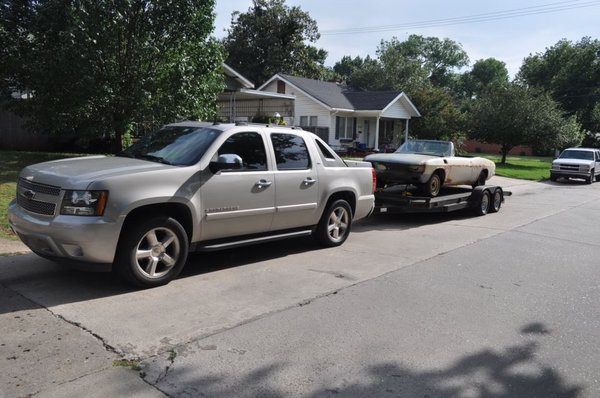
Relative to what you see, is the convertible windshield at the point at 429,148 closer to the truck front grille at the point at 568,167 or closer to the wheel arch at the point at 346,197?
the wheel arch at the point at 346,197

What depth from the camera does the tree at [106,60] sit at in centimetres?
1288

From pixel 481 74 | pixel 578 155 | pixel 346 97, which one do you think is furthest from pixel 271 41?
pixel 481 74

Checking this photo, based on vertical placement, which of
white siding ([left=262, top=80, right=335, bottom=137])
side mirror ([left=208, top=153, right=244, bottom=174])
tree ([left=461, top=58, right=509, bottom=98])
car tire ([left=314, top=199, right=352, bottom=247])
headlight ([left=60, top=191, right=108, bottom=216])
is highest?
tree ([left=461, top=58, right=509, bottom=98])

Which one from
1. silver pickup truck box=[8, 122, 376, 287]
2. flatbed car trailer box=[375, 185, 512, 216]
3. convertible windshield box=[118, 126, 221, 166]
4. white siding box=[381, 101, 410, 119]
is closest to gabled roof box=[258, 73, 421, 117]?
white siding box=[381, 101, 410, 119]

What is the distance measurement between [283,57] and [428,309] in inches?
1840

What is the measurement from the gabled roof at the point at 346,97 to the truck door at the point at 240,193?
86.3ft

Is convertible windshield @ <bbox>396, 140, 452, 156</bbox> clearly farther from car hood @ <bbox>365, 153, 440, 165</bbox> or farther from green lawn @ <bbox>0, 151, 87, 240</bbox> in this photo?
green lawn @ <bbox>0, 151, 87, 240</bbox>

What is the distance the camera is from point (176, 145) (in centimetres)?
658

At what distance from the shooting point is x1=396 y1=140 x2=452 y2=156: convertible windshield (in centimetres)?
1241

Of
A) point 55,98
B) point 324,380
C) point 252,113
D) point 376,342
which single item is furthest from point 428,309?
point 252,113

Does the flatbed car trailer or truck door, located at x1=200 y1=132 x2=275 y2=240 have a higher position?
truck door, located at x1=200 y1=132 x2=275 y2=240

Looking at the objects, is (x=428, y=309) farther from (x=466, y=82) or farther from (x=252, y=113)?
(x=466, y=82)

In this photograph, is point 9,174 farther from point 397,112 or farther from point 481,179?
point 397,112

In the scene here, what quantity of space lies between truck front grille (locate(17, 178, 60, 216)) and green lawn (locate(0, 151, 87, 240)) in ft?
7.62
